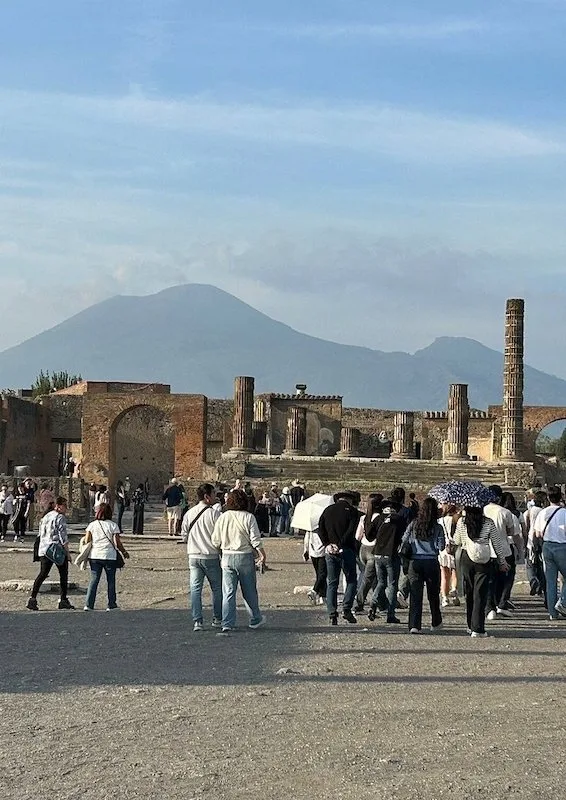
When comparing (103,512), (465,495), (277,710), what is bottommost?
(277,710)

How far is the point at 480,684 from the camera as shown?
10648mm

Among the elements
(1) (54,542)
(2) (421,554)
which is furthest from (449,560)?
(1) (54,542)

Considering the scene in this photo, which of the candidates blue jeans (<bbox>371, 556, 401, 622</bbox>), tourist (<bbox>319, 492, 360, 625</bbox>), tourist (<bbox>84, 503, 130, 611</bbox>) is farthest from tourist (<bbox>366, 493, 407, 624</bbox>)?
tourist (<bbox>84, 503, 130, 611</bbox>)

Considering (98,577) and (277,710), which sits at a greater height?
(98,577)

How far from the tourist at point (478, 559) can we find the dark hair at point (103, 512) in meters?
4.14

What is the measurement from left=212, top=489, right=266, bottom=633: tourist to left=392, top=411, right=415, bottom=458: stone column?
1750 inches

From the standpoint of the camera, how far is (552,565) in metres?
15.4

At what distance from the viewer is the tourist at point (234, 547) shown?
13.5 meters

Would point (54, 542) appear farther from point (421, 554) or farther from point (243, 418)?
point (243, 418)

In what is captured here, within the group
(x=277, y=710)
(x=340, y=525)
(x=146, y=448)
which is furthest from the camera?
(x=146, y=448)

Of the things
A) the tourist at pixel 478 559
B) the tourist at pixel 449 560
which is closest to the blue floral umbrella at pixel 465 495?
the tourist at pixel 449 560

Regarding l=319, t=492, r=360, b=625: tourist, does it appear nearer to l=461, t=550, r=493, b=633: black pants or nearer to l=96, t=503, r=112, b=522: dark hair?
l=461, t=550, r=493, b=633: black pants

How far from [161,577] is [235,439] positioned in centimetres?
3000

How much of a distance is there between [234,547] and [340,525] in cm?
163
